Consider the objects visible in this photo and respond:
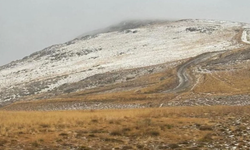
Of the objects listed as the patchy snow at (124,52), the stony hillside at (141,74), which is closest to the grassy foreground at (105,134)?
the stony hillside at (141,74)

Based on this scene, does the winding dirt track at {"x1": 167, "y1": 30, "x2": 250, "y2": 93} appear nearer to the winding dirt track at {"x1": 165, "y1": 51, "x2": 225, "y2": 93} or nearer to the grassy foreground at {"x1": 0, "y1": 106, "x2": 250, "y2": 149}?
the winding dirt track at {"x1": 165, "y1": 51, "x2": 225, "y2": 93}

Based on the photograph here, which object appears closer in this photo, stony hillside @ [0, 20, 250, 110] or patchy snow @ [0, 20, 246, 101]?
stony hillside @ [0, 20, 250, 110]

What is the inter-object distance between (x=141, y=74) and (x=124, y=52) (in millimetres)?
38485

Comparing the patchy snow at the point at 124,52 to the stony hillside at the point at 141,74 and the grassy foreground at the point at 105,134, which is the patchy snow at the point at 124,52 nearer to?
the stony hillside at the point at 141,74

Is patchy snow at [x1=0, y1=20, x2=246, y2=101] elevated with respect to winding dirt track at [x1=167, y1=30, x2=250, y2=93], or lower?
elevated

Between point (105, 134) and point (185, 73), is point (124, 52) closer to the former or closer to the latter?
point (185, 73)

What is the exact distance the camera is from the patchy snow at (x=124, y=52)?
275 feet

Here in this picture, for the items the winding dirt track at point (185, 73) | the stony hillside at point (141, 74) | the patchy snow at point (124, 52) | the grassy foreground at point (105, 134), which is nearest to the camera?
the grassy foreground at point (105, 134)

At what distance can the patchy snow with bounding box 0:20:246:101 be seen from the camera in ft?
275

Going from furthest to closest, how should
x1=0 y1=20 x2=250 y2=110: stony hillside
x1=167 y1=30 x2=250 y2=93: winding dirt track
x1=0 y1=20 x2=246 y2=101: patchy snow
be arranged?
x1=0 y1=20 x2=246 y2=101: patchy snow, x1=167 y1=30 x2=250 y2=93: winding dirt track, x1=0 y1=20 x2=250 y2=110: stony hillside

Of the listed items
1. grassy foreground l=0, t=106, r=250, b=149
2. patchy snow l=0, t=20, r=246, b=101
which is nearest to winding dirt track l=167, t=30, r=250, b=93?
patchy snow l=0, t=20, r=246, b=101

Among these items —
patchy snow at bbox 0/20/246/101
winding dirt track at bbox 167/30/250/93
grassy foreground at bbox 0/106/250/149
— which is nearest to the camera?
grassy foreground at bbox 0/106/250/149

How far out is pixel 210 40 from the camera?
345 feet

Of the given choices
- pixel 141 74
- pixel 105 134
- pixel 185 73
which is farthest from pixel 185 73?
pixel 105 134
